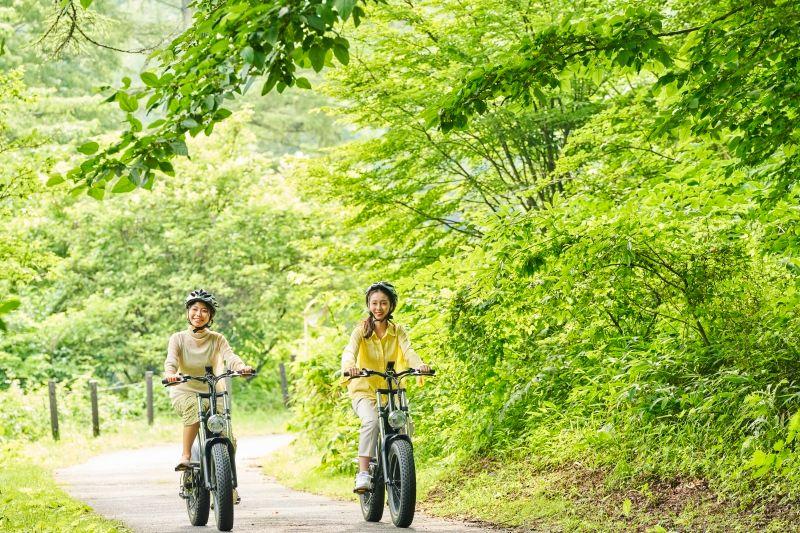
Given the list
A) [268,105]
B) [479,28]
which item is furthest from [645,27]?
[268,105]

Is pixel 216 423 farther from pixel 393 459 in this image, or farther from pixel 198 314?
pixel 393 459

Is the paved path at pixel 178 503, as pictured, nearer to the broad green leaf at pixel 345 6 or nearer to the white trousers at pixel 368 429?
the white trousers at pixel 368 429

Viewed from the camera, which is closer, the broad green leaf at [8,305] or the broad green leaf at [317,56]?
the broad green leaf at [8,305]

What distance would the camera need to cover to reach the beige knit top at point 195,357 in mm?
8297

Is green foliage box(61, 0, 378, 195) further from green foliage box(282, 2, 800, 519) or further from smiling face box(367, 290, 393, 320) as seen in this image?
smiling face box(367, 290, 393, 320)

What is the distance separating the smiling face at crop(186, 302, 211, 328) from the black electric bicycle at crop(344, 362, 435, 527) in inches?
56.2

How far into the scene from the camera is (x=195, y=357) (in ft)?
27.3

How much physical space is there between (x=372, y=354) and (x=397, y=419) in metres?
0.71

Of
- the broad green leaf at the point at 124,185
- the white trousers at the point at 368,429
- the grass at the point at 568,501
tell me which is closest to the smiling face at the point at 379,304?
the white trousers at the point at 368,429

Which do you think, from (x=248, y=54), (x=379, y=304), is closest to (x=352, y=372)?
(x=379, y=304)

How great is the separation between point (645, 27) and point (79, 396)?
21657 mm

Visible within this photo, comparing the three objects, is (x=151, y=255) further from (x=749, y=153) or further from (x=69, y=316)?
(x=749, y=153)

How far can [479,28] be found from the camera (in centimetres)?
1153

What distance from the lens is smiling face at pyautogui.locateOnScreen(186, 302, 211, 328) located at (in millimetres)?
8328
